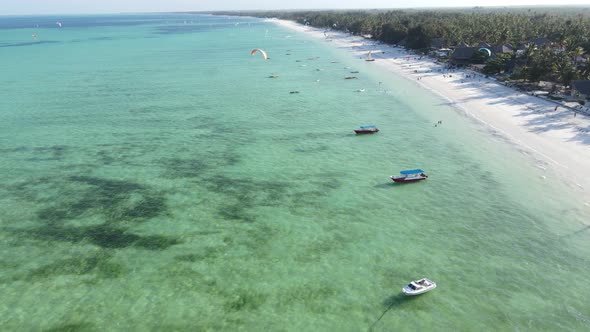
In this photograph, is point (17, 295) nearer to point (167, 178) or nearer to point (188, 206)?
point (188, 206)

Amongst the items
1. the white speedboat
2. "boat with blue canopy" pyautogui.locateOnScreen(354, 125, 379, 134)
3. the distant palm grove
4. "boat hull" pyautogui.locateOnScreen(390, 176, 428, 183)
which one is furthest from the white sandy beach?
the white speedboat

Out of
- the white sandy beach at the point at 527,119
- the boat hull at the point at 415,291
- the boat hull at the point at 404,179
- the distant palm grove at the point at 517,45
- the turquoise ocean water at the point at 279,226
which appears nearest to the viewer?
the turquoise ocean water at the point at 279,226

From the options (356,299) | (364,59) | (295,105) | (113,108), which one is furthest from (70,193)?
(364,59)

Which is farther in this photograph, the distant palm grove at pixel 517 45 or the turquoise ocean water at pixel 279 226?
the distant palm grove at pixel 517 45

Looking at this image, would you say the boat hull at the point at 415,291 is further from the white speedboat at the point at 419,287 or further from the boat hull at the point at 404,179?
the boat hull at the point at 404,179

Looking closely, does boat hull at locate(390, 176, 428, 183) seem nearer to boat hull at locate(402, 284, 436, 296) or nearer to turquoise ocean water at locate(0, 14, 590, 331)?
turquoise ocean water at locate(0, 14, 590, 331)

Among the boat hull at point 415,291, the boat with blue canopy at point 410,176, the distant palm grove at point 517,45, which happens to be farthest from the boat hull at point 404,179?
the distant palm grove at point 517,45
